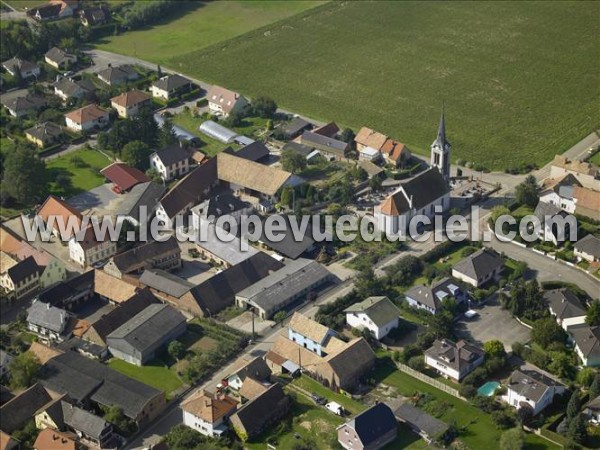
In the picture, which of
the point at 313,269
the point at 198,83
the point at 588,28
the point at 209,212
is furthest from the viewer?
the point at 588,28

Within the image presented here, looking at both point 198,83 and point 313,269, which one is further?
point 198,83

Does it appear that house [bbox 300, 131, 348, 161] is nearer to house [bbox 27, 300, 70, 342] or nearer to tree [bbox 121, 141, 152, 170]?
tree [bbox 121, 141, 152, 170]

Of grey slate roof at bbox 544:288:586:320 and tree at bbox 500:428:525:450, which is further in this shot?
grey slate roof at bbox 544:288:586:320


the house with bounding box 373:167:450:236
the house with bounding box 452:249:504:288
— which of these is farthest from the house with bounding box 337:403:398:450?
the house with bounding box 373:167:450:236

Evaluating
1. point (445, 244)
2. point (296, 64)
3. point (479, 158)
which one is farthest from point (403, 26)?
point (445, 244)

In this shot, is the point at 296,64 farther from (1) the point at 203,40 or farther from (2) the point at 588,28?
(2) the point at 588,28

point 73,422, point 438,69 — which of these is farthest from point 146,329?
point 438,69

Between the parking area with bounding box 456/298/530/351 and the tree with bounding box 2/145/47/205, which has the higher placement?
the tree with bounding box 2/145/47/205
